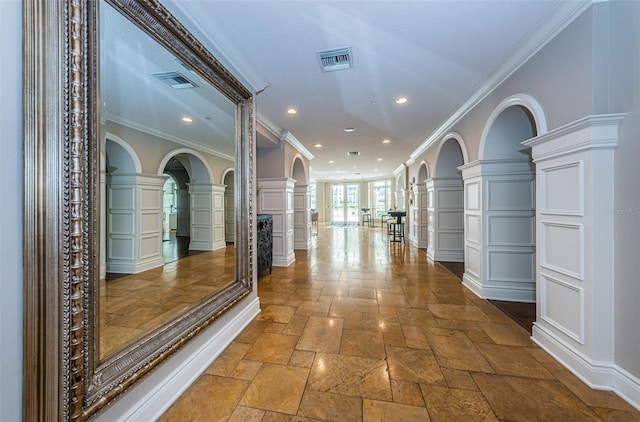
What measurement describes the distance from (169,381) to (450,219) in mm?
5338

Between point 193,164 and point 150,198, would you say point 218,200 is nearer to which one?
point 193,164

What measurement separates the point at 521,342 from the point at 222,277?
274 cm

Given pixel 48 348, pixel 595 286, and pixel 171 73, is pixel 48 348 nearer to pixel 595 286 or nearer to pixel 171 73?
pixel 171 73

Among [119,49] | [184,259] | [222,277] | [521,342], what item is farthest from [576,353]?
[119,49]

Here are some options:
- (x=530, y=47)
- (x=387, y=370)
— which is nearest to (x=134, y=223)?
(x=387, y=370)

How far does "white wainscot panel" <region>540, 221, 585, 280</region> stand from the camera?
1.86 meters

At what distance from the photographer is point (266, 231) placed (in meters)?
4.25

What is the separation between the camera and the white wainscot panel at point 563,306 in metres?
1.86

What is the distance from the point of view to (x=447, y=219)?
17.6 ft

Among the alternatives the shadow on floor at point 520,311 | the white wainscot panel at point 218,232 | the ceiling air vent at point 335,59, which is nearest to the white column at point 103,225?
the white wainscot panel at point 218,232

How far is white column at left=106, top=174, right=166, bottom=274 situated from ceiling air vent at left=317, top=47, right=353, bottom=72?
1.84m

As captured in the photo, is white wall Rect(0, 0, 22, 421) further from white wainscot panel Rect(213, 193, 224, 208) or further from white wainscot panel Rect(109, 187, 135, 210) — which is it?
white wainscot panel Rect(213, 193, 224, 208)

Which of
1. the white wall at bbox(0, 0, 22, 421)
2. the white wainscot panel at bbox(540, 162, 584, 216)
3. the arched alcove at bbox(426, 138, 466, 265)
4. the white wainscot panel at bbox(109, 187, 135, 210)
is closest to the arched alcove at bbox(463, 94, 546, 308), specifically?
the white wainscot panel at bbox(540, 162, 584, 216)

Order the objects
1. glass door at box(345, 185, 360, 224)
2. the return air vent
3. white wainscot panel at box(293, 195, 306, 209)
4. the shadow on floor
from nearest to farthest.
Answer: the return air vent < the shadow on floor < white wainscot panel at box(293, 195, 306, 209) < glass door at box(345, 185, 360, 224)
